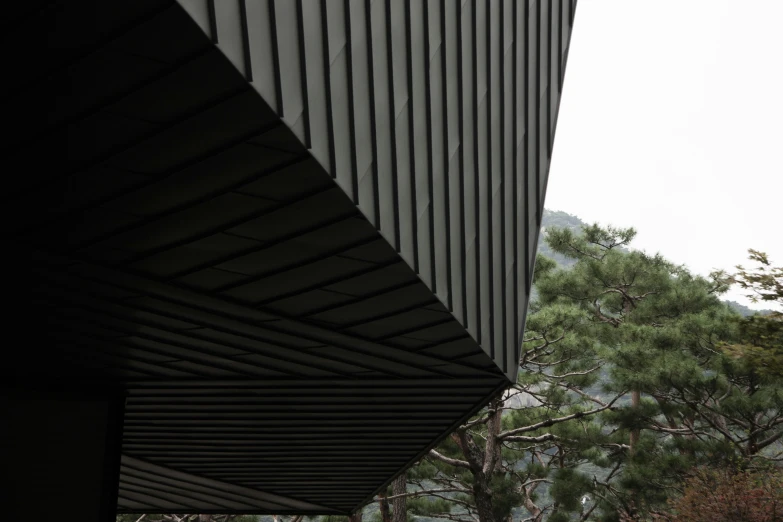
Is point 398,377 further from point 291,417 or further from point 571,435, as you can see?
point 571,435

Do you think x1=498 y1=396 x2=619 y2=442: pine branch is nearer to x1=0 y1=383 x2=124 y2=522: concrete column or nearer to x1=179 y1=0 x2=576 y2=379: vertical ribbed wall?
x1=179 y1=0 x2=576 y2=379: vertical ribbed wall

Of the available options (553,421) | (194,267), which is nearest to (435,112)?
Result: (194,267)

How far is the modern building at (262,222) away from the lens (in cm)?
396

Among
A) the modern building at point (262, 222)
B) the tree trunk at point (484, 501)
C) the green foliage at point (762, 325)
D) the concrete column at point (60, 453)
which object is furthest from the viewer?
the tree trunk at point (484, 501)

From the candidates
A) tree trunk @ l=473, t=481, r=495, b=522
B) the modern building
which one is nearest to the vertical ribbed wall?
the modern building

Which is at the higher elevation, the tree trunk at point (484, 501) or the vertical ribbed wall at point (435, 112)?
the vertical ribbed wall at point (435, 112)

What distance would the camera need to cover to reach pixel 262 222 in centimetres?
560

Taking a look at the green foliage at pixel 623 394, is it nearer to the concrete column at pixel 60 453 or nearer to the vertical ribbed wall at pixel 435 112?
the vertical ribbed wall at pixel 435 112

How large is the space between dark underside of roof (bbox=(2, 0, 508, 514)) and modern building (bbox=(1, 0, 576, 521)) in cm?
2

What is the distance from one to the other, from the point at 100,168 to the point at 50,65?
1068 millimetres

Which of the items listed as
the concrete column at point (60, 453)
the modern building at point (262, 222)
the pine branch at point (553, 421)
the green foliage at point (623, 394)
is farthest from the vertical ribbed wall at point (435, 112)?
the pine branch at point (553, 421)

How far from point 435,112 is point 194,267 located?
2.30 meters

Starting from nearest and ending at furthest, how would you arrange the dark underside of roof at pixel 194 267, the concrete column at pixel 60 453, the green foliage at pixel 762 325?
the dark underside of roof at pixel 194 267 → the concrete column at pixel 60 453 → the green foliage at pixel 762 325

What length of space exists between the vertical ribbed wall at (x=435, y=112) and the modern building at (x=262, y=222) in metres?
0.02
